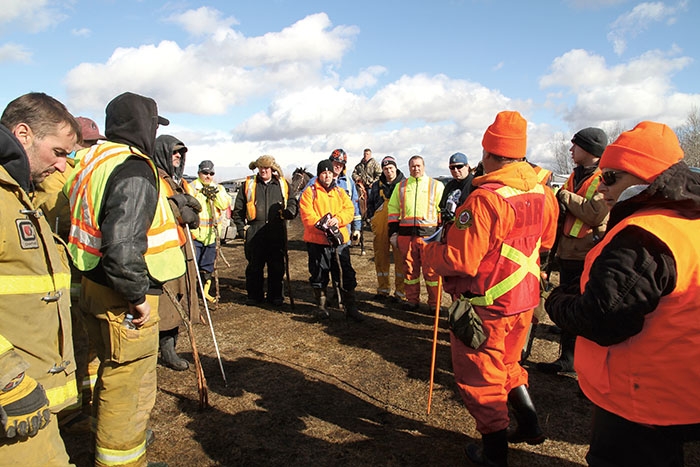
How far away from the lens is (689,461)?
3.08 meters

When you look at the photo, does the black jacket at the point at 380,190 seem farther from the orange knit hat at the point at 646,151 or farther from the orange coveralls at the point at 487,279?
the orange knit hat at the point at 646,151

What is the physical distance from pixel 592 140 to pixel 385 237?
3.86 m

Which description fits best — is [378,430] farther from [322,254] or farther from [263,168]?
[263,168]

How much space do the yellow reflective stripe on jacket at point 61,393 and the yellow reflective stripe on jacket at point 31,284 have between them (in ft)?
1.35

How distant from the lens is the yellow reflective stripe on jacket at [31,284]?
65.5 inches

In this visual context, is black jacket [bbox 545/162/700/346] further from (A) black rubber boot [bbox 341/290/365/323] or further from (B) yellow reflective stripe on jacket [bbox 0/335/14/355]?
(A) black rubber boot [bbox 341/290/365/323]

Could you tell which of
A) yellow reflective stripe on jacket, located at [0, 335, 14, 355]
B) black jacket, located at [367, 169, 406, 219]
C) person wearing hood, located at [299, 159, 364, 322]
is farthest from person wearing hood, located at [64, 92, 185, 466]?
black jacket, located at [367, 169, 406, 219]

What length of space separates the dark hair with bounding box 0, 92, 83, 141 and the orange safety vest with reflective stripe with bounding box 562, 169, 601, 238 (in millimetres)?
4218

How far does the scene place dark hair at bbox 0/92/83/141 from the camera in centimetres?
210

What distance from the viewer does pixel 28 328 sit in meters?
1.74

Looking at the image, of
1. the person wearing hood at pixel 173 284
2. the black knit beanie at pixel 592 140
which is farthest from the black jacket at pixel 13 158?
the black knit beanie at pixel 592 140

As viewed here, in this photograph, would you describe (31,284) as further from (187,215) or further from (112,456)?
(187,215)

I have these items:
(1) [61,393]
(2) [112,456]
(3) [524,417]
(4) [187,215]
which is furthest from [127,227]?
(3) [524,417]

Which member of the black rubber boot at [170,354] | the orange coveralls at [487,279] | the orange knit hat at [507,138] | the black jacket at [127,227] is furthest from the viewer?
the black rubber boot at [170,354]
